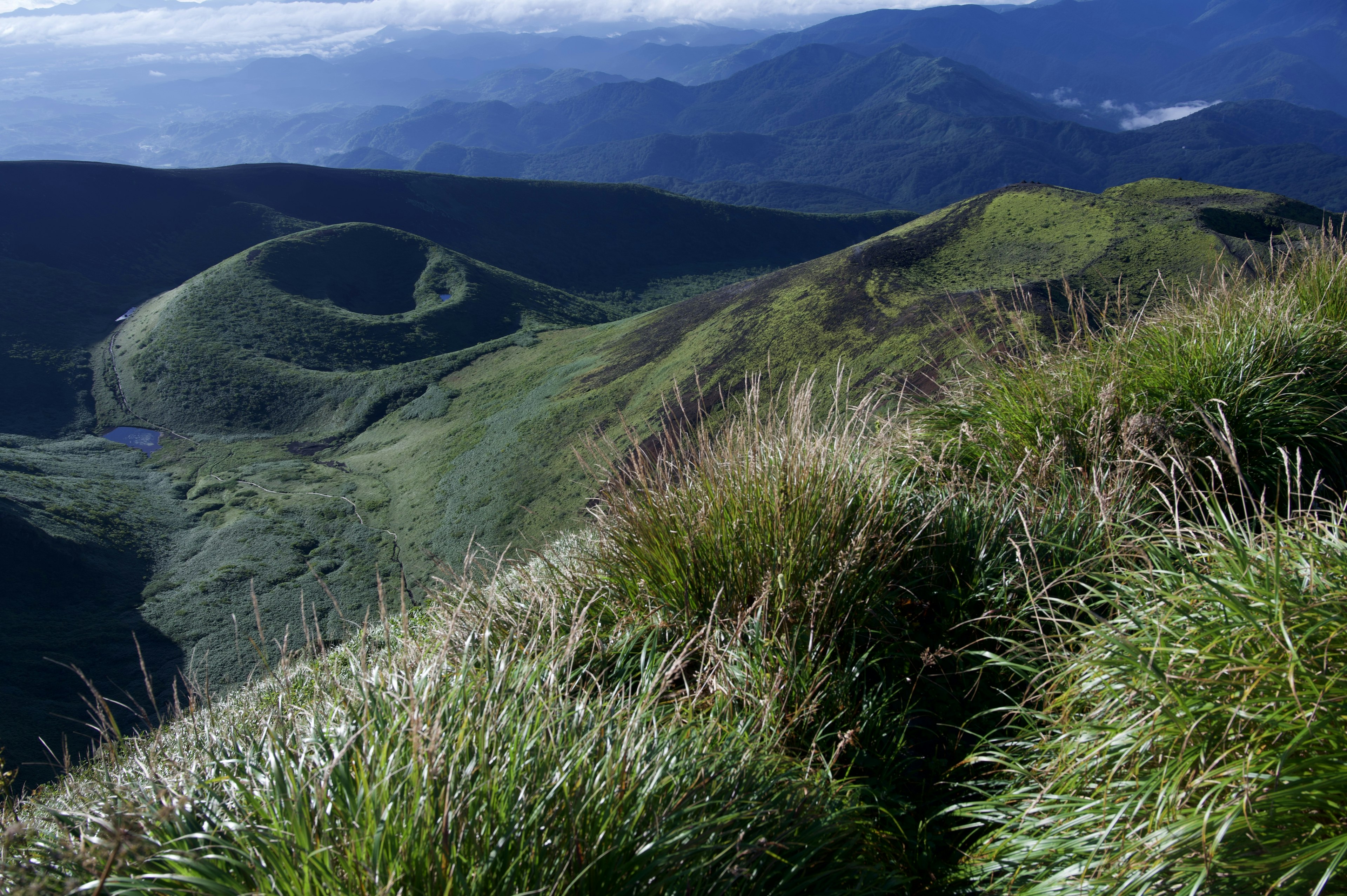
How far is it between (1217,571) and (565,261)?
261ft

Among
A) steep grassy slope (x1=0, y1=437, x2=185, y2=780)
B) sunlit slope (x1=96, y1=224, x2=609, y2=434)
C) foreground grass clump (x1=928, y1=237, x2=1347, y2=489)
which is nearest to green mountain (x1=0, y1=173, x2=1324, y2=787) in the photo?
steep grassy slope (x1=0, y1=437, x2=185, y2=780)

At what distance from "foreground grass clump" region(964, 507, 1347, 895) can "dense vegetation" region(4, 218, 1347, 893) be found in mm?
13

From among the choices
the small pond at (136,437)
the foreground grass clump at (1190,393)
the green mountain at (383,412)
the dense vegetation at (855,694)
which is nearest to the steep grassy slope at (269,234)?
the small pond at (136,437)

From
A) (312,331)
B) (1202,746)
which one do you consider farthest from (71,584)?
(1202,746)

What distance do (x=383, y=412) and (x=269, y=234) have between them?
4384 cm

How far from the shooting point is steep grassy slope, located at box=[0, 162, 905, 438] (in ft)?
142

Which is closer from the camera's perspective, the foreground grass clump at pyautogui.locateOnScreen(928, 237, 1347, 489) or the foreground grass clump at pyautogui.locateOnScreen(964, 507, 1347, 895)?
the foreground grass clump at pyautogui.locateOnScreen(964, 507, 1347, 895)

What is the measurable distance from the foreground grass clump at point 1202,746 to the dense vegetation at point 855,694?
13mm

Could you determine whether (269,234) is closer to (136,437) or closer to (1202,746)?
(136,437)

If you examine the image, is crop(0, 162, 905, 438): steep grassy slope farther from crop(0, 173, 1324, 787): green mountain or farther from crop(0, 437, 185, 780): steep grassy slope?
crop(0, 437, 185, 780): steep grassy slope

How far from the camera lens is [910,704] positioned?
3059 mm

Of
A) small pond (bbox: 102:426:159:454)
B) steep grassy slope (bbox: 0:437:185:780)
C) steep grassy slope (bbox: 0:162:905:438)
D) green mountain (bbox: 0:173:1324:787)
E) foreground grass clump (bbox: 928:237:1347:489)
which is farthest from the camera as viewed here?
steep grassy slope (bbox: 0:162:905:438)

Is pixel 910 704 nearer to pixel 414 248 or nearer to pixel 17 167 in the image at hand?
pixel 414 248

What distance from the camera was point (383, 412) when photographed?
3288cm
